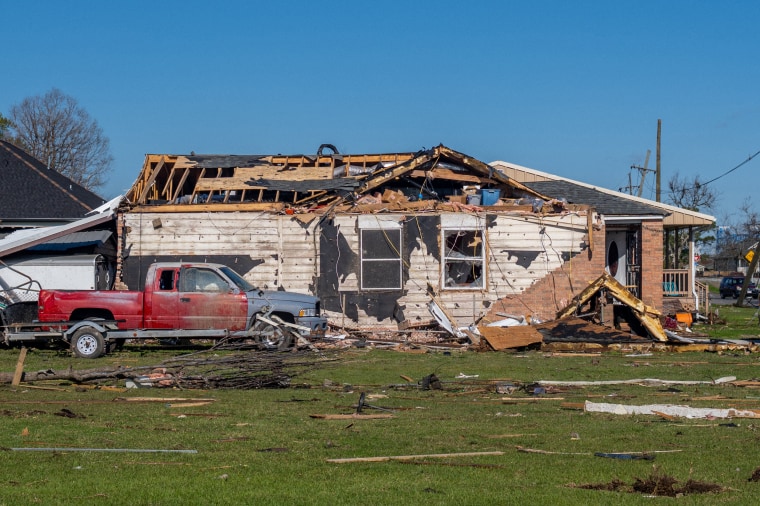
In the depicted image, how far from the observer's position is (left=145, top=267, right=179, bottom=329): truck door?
1977 centimetres

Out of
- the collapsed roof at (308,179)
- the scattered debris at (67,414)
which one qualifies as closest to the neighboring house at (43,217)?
the collapsed roof at (308,179)

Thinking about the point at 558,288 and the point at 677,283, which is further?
the point at 677,283

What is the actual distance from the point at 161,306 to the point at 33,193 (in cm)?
1588

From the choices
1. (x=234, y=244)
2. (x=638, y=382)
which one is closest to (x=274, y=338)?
(x=234, y=244)

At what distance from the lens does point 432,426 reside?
32.8ft

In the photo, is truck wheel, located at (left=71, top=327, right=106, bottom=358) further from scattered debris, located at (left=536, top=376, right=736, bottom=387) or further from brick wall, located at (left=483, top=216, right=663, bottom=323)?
brick wall, located at (left=483, top=216, right=663, bottom=323)

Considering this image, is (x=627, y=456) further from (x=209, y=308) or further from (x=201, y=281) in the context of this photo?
(x=201, y=281)

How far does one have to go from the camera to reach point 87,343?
18.6 m

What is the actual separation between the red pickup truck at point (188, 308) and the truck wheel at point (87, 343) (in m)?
0.16

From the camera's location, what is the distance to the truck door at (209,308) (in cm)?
1989

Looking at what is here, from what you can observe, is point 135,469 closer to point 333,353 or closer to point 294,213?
point 333,353

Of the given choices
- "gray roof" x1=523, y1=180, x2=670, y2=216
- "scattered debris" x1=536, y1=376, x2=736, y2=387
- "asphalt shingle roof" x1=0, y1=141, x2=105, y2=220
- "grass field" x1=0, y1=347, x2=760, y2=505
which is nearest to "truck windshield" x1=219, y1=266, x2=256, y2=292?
"grass field" x1=0, y1=347, x2=760, y2=505

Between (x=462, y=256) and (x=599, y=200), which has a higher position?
(x=599, y=200)

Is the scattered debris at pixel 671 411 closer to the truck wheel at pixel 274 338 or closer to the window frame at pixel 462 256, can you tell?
the truck wheel at pixel 274 338
